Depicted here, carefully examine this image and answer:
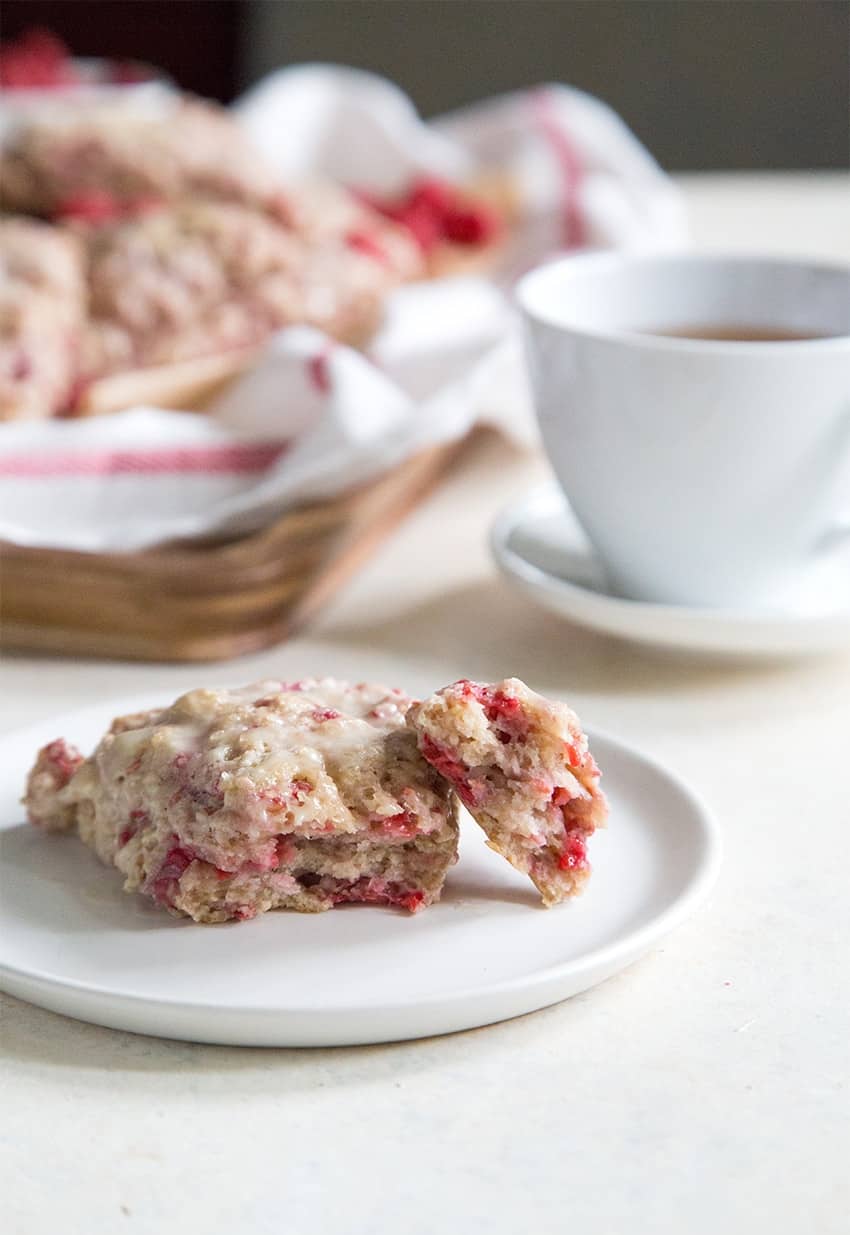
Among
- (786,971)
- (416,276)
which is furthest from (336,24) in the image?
(786,971)

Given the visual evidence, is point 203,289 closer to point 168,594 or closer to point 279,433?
point 279,433

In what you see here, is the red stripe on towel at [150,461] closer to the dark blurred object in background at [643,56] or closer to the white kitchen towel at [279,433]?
the white kitchen towel at [279,433]

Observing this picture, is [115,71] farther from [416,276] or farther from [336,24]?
[336,24]

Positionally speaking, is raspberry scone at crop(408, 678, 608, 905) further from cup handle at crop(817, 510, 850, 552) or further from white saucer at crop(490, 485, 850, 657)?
cup handle at crop(817, 510, 850, 552)

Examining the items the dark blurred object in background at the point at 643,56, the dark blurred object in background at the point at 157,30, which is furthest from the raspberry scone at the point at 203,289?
the dark blurred object in background at the point at 157,30

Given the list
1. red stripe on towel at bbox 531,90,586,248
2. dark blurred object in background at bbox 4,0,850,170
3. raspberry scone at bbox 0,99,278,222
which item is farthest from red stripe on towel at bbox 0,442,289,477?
dark blurred object in background at bbox 4,0,850,170

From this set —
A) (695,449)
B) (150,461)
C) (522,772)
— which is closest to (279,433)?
(150,461)

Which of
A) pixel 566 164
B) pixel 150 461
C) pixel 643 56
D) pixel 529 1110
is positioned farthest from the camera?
pixel 643 56
